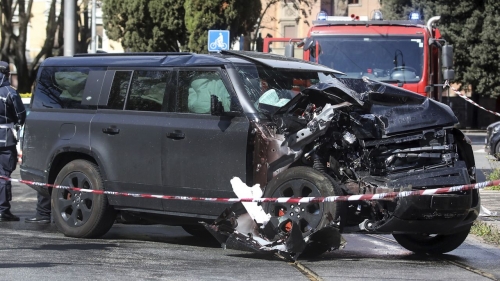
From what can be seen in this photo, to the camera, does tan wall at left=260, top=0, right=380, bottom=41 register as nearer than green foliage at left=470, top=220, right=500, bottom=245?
No

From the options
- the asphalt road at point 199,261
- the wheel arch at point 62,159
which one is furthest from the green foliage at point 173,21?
the asphalt road at point 199,261

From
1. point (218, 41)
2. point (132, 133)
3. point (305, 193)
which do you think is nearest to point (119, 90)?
point (132, 133)

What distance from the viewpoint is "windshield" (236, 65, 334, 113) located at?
8.70 m

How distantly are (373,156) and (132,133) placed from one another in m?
2.43

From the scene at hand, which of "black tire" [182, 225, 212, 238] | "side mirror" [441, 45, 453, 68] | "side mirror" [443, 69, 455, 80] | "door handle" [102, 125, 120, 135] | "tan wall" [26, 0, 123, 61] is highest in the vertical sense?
"side mirror" [441, 45, 453, 68]

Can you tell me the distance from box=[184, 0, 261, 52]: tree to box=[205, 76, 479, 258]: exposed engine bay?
25.2 m

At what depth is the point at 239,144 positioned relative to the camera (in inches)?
334

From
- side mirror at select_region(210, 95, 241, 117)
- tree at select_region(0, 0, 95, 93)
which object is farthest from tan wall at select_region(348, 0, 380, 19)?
side mirror at select_region(210, 95, 241, 117)

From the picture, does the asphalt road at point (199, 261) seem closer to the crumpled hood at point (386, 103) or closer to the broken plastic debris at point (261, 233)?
the broken plastic debris at point (261, 233)

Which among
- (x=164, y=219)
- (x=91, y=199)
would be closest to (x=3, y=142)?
(x=91, y=199)

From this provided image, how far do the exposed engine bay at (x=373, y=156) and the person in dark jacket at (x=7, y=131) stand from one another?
4.34 metres

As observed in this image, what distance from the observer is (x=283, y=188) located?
8.18 m

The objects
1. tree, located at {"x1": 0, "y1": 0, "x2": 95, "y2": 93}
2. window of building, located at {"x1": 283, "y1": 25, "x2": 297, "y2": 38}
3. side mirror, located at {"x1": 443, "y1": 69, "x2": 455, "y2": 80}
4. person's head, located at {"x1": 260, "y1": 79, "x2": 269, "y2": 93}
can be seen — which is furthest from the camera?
window of building, located at {"x1": 283, "y1": 25, "x2": 297, "y2": 38}

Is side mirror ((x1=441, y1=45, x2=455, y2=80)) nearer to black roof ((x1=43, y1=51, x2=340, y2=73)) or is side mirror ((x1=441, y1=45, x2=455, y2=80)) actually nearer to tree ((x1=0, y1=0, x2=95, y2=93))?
black roof ((x1=43, y1=51, x2=340, y2=73))
